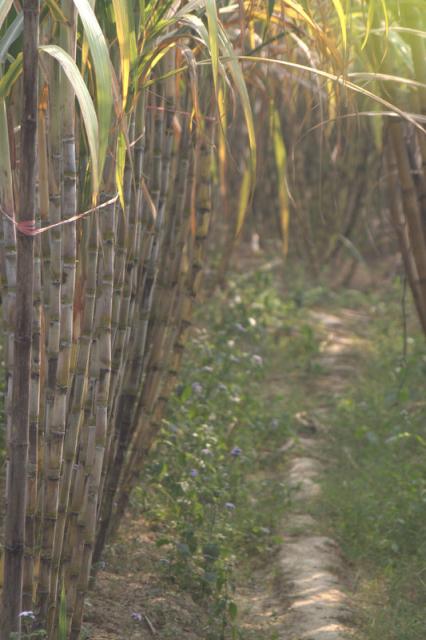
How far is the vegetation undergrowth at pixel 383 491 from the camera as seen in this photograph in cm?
268

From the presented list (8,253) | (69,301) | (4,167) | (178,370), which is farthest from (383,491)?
(4,167)

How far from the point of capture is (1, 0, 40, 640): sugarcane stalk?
1.52 meters

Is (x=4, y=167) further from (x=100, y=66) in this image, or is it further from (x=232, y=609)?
(x=232, y=609)

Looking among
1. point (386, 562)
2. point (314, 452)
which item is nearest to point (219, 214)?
point (314, 452)

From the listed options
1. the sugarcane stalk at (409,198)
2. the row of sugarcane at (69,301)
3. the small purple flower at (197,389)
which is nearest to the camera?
the row of sugarcane at (69,301)

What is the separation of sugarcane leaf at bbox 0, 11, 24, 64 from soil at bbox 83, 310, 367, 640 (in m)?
1.17

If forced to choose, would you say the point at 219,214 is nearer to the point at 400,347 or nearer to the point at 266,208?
the point at 266,208

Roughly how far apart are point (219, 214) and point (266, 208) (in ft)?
3.52

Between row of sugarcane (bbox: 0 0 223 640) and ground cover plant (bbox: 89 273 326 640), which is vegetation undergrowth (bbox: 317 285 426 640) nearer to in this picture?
ground cover plant (bbox: 89 273 326 640)

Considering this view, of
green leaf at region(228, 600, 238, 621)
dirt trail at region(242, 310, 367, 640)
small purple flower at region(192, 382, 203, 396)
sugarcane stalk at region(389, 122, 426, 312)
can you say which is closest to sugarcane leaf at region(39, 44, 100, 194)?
green leaf at region(228, 600, 238, 621)

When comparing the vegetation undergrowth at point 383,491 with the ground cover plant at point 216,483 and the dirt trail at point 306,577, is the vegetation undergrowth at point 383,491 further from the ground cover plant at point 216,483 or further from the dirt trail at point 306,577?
the ground cover plant at point 216,483

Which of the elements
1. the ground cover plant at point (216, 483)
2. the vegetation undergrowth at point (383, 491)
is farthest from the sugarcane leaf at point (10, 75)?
the vegetation undergrowth at point (383, 491)

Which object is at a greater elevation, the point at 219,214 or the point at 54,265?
the point at 54,265

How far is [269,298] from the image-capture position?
566cm
